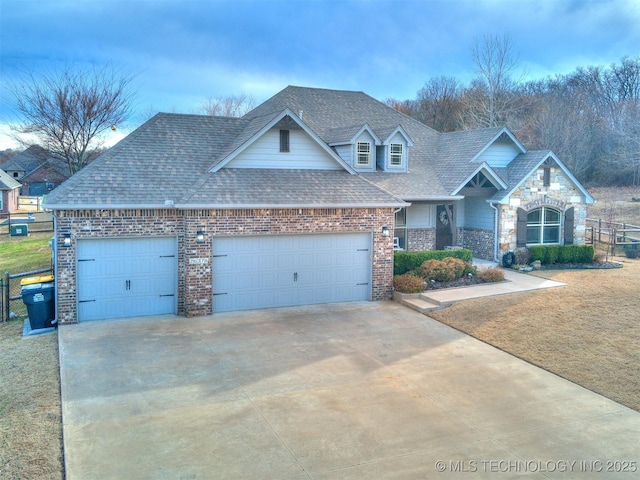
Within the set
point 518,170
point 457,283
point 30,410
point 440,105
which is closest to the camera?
point 30,410

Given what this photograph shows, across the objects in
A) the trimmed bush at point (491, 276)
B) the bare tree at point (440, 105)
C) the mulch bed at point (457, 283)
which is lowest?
the mulch bed at point (457, 283)

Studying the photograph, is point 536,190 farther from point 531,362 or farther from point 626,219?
point 626,219

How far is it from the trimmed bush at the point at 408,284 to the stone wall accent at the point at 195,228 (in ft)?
1.92

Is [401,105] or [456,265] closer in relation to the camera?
[456,265]

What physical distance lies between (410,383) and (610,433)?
3363 mm

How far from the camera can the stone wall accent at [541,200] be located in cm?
2261

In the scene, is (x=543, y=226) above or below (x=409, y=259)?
above

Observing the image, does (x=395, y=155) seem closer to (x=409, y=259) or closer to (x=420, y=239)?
(x=420, y=239)

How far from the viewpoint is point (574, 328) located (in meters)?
13.8

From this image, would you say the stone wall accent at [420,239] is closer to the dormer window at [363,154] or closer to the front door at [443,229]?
the front door at [443,229]

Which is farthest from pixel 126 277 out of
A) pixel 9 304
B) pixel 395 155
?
pixel 395 155

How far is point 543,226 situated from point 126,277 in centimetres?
1705

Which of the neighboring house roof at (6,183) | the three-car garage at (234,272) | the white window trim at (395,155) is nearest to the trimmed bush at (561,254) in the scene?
the white window trim at (395,155)

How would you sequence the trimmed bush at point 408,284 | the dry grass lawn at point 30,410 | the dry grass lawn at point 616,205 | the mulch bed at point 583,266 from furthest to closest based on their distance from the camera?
the dry grass lawn at point 616,205 → the mulch bed at point 583,266 → the trimmed bush at point 408,284 → the dry grass lawn at point 30,410
